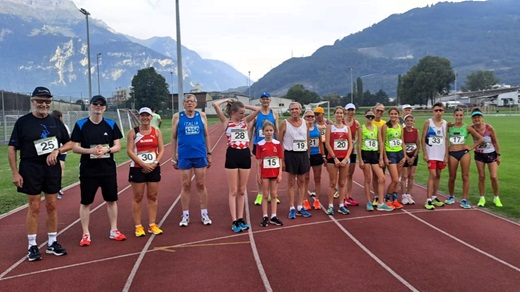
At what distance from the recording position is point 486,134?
302 inches

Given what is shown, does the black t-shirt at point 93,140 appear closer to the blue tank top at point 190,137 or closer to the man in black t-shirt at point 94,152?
the man in black t-shirt at point 94,152

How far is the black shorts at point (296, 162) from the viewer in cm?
680

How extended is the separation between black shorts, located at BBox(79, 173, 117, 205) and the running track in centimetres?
62

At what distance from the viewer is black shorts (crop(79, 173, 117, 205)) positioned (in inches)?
218

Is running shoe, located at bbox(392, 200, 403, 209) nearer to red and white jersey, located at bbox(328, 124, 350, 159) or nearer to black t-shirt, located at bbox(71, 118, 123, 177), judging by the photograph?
red and white jersey, located at bbox(328, 124, 350, 159)

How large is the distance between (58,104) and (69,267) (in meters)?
33.1

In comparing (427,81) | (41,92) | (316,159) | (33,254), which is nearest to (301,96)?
(427,81)

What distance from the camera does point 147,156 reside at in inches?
234

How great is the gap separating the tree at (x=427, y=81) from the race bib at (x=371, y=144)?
320ft

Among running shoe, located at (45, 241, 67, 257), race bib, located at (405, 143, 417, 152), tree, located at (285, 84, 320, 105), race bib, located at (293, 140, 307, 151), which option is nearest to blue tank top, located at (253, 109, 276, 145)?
race bib, located at (293, 140, 307, 151)

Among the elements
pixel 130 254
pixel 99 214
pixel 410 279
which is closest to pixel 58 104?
pixel 99 214

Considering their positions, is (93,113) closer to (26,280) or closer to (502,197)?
(26,280)

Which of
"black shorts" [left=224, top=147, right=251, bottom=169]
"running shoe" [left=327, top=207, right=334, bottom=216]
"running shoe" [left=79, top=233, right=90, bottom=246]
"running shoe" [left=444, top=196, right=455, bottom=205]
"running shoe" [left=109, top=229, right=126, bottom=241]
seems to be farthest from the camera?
"running shoe" [left=444, top=196, right=455, bottom=205]

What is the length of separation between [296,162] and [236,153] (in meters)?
1.13
